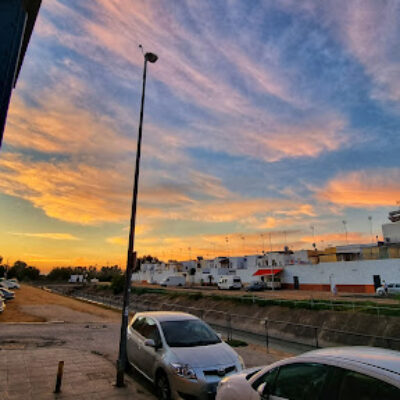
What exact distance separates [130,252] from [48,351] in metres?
5.82

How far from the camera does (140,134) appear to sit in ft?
34.1

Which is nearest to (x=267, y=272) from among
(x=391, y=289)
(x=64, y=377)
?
(x=391, y=289)

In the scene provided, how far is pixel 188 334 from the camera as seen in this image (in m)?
8.04

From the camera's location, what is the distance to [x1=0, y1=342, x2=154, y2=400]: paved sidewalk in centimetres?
730

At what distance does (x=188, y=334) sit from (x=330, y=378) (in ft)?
16.0

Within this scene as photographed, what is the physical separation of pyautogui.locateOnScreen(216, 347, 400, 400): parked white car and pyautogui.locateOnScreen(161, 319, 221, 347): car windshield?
2790 mm

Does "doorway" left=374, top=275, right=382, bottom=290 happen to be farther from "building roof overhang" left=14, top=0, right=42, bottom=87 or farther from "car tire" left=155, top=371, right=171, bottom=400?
"building roof overhang" left=14, top=0, right=42, bottom=87

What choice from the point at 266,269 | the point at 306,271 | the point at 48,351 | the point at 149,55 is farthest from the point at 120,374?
the point at 266,269

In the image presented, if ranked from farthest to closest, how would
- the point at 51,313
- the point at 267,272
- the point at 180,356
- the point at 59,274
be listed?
1. the point at 59,274
2. the point at 267,272
3. the point at 51,313
4. the point at 180,356

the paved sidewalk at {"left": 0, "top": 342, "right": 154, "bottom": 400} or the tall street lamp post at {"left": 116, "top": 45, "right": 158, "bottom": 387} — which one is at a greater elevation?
the tall street lamp post at {"left": 116, "top": 45, "right": 158, "bottom": 387}

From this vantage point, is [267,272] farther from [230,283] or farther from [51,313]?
[51,313]

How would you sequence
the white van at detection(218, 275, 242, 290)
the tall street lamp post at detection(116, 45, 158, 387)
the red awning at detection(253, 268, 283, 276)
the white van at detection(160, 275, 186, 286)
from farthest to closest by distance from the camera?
the white van at detection(160, 275, 186, 286), the red awning at detection(253, 268, 283, 276), the white van at detection(218, 275, 242, 290), the tall street lamp post at detection(116, 45, 158, 387)

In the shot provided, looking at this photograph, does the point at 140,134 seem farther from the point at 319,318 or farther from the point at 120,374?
the point at 319,318

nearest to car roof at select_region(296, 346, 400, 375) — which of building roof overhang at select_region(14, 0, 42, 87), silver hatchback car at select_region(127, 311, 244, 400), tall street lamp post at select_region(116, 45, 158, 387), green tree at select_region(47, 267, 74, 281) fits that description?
silver hatchback car at select_region(127, 311, 244, 400)
